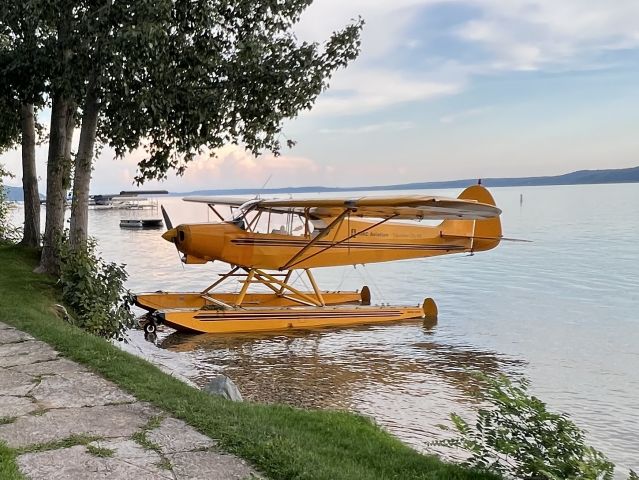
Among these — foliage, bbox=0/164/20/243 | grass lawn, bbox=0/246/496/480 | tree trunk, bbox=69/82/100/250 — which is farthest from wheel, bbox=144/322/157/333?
foliage, bbox=0/164/20/243

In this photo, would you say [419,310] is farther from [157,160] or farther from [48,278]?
[48,278]

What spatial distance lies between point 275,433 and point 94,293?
282 inches

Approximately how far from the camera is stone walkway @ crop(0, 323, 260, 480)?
11.2 feet

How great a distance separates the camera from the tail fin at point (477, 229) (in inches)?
658

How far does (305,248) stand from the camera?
45.7 ft

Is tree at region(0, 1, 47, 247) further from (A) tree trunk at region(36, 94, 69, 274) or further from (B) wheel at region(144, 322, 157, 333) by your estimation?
(B) wheel at region(144, 322, 157, 333)

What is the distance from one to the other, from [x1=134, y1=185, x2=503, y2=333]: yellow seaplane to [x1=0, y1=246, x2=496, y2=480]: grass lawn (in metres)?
6.18

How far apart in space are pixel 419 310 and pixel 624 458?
8277mm

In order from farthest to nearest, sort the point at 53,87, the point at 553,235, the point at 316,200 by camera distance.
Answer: the point at 553,235
the point at 316,200
the point at 53,87

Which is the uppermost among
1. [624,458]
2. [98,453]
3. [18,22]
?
[18,22]

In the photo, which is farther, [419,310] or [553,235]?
[553,235]

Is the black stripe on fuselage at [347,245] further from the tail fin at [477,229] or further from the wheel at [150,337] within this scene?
the wheel at [150,337]

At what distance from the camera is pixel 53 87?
10445mm

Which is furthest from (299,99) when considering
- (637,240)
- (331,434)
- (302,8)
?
(637,240)
